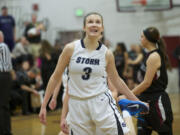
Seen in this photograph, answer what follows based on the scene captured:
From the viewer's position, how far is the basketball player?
3369 mm

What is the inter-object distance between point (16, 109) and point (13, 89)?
704 mm

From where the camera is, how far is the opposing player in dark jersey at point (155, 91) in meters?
4.42

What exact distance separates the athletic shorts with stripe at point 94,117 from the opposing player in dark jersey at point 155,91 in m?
1.04

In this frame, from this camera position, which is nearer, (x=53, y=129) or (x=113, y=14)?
(x=53, y=129)

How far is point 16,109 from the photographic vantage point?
10.6 metres

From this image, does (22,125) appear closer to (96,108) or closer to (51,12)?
(96,108)

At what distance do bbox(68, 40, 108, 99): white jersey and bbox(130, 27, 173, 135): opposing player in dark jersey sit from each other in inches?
42.1

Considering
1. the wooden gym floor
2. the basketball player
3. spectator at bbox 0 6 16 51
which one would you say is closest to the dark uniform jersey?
the basketball player

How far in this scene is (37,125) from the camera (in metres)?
8.36

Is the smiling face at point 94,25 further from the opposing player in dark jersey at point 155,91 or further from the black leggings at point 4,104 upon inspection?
the black leggings at point 4,104

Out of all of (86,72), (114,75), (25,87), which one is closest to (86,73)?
(86,72)

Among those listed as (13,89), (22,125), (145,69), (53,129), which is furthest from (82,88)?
(13,89)

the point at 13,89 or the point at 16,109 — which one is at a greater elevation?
the point at 13,89

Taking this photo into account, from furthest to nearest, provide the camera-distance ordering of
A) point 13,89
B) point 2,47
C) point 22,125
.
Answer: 1. point 13,89
2. point 22,125
3. point 2,47
